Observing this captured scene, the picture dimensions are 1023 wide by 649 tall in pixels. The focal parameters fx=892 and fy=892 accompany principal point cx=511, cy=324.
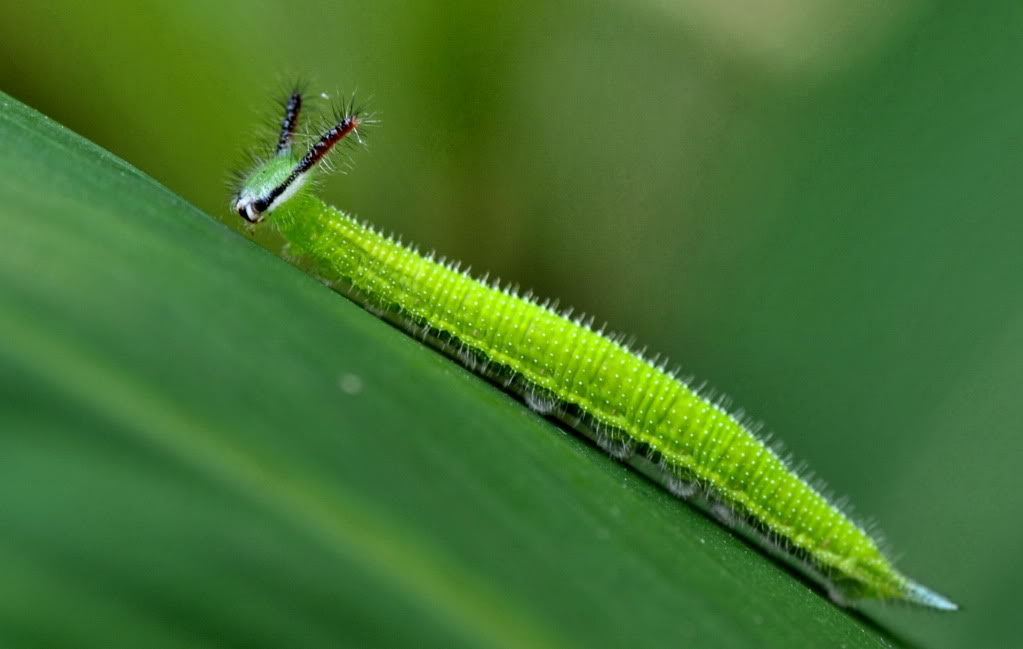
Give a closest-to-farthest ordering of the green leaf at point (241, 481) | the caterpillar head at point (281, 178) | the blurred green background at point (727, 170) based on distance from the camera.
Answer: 1. the green leaf at point (241, 481)
2. the caterpillar head at point (281, 178)
3. the blurred green background at point (727, 170)

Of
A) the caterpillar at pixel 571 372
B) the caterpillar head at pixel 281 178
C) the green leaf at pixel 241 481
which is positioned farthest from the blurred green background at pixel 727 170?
the green leaf at pixel 241 481

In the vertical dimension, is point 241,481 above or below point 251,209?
below

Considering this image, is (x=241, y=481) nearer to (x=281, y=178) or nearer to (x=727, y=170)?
(x=281, y=178)

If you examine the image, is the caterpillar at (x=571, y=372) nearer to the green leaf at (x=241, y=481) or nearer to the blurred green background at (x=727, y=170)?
the blurred green background at (x=727, y=170)

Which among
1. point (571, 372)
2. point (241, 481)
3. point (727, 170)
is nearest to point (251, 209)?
point (571, 372)

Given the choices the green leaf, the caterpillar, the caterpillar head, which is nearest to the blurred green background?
the caterpillar

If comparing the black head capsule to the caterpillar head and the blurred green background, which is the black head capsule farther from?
the blurred green background
